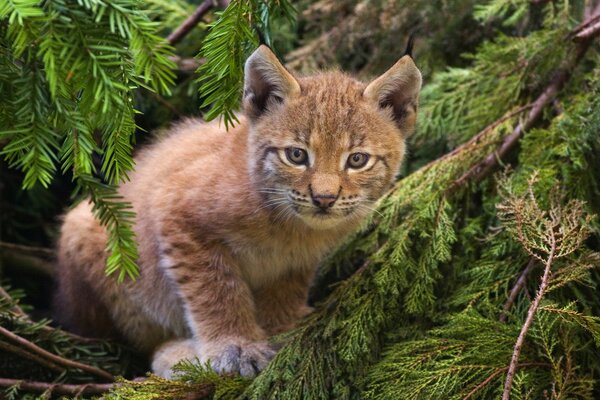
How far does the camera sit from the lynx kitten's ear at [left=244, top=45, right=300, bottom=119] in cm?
335

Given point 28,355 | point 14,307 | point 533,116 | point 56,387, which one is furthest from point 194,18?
point 56,387

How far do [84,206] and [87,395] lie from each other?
1.36 m

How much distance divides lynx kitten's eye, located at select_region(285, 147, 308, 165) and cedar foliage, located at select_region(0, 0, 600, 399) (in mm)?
515

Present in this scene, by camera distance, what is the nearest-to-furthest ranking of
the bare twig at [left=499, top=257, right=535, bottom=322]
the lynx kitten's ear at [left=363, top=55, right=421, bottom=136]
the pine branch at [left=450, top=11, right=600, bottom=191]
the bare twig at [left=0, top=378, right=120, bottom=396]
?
the bare twig at [left=499, top=257, right=535, bottom=322] < the bare twig at [left=0, top=378, right=120, bottom=396] < the lynx kitten's ear at [left=363, top=55, right=421, bottom=136] < the pine branch at [left=450, top=11, right=600, bottom=191]

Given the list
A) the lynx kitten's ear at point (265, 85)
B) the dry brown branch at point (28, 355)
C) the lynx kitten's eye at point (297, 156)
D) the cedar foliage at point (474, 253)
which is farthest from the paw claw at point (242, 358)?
the lynx kitten's ear at point (265, 85)

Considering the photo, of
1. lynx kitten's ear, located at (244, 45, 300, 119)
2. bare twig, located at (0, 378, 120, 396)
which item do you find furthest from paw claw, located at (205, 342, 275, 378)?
lynx kitten's ear, located at (244, 45, 300, 119)

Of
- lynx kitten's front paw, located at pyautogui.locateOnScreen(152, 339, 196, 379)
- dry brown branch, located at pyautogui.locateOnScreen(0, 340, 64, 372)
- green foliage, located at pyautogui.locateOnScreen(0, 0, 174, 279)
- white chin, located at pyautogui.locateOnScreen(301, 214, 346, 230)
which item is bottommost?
lynx kitten's front paw, located at pyautogui.locateOnScreen(152, 339, 196, 379)

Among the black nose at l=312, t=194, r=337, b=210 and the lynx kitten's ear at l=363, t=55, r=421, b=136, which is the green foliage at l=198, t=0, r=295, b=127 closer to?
the black nose at l=312, t=194, r=337, b=210

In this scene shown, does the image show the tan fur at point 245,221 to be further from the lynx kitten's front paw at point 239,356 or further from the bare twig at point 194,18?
the bare twig at point 194,18

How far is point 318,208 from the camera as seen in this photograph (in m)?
3.29

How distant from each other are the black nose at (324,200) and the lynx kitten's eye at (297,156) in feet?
0.76

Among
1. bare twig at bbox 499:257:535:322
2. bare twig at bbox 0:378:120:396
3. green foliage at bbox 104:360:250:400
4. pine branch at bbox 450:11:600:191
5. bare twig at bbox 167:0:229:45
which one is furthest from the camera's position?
bare twig at bbox 167:0:229:45

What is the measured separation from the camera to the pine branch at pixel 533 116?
3.80m

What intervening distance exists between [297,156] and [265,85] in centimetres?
39
